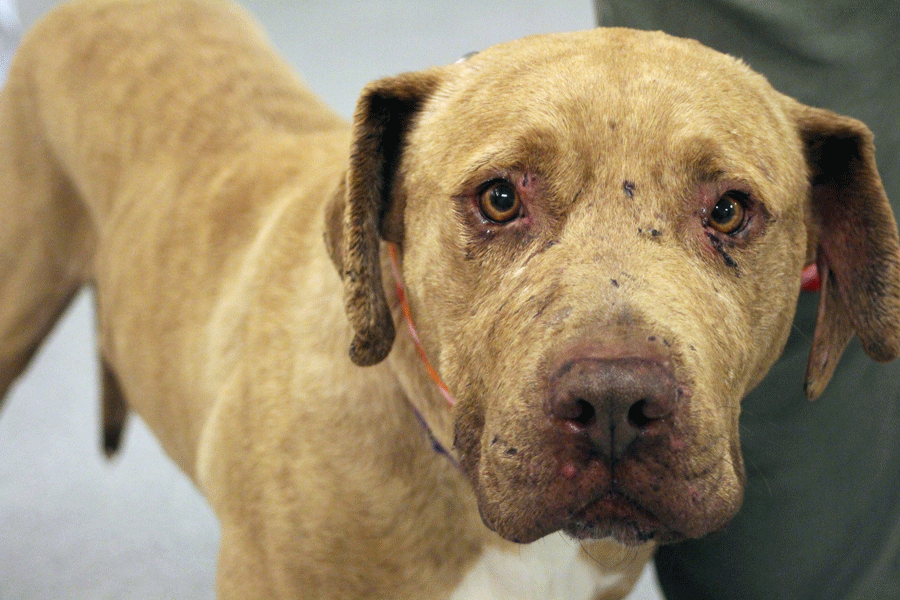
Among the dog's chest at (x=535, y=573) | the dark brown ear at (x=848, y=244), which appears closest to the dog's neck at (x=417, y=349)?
the dog's chest at (x=535, y=573)

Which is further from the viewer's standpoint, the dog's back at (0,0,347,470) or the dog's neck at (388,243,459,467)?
the dog's back at (0,0,347,470)

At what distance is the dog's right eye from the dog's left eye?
27cm

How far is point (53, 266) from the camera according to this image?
2.44 m

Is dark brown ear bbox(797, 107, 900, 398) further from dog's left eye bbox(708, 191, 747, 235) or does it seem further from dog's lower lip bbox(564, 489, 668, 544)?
dog's lower lip bbox(564, 489, 668, 544)

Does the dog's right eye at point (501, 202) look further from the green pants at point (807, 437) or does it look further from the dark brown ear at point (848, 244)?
the green pants at point (807, 437)

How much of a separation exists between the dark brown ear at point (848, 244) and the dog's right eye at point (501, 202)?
19.0 inches

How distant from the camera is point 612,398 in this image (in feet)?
3.50

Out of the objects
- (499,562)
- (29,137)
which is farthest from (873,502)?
(29,137)

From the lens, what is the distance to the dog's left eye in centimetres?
133

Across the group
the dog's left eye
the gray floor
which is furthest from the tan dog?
the gray floor

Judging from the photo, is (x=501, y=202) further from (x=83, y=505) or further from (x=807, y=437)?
(x=83, y=505)

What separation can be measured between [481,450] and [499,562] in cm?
38

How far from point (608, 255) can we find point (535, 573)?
2.16 feet

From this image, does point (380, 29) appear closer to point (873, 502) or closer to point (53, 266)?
point (53, 266)
